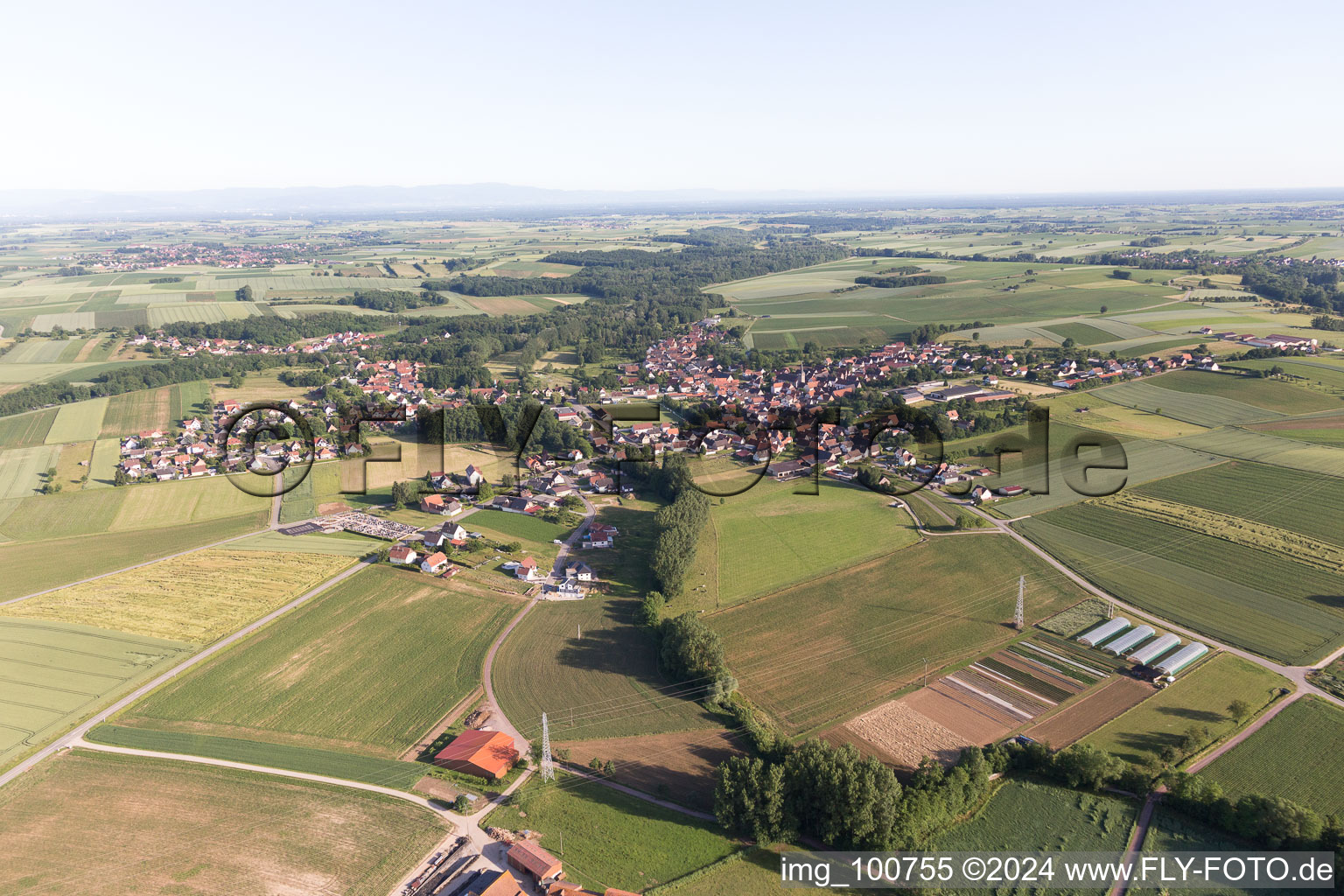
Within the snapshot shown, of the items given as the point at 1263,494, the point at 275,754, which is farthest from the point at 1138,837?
the point at 1263,494

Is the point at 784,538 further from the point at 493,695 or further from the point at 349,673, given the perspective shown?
the point at 349,673

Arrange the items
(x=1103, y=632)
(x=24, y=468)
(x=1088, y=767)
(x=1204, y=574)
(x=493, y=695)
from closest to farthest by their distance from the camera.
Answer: (x=1088, y=767) < (x=493, y=695) < (x=1103, y=632) < (x=1204, y=574) < (x=24, y=468)

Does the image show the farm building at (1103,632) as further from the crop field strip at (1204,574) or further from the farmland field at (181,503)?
the farmland field at (181,503)

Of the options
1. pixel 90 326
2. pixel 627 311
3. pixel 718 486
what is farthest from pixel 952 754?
pixel 90 326

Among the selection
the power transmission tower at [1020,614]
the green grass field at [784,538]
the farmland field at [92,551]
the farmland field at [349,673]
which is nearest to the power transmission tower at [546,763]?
the farmland field at [349,673]

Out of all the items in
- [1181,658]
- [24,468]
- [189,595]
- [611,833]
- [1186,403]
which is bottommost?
[611,833]
